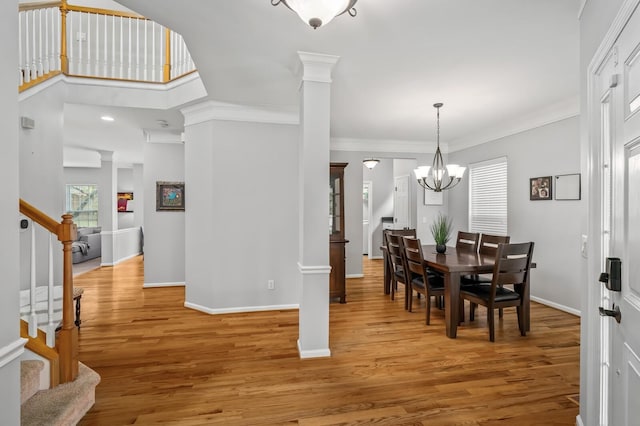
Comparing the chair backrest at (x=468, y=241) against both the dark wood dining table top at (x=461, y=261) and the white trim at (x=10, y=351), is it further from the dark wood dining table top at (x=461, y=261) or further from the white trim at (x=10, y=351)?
the white trim at (x=10, y=351)

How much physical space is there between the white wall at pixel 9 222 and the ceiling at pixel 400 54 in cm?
118

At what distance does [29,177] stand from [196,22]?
2.56 meters

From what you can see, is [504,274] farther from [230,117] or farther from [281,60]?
[230,117]

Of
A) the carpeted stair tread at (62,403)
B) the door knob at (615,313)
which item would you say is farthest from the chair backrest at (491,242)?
the carpeted stair tread at (62,403)

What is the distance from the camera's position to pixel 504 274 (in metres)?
3.16

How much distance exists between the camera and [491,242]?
13.2ft

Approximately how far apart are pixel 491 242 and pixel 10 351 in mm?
4320

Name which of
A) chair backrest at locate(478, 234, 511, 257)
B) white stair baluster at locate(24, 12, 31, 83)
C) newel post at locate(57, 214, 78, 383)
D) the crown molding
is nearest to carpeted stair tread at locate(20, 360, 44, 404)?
newel post at locate(57, 214, 78, 383)

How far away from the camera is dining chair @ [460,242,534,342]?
3.10 m

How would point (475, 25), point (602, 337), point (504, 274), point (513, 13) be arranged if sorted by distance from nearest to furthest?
point (602, 337) < point (513, 13) < point (475, 25) < point (504, 274)

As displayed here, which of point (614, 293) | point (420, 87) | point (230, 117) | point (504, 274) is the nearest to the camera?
point (614, 293)

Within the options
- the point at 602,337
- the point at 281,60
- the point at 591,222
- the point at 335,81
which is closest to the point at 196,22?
the point at 281,60

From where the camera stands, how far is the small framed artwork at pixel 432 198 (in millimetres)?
6269

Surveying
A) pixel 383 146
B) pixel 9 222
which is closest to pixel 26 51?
pixel 9 222
